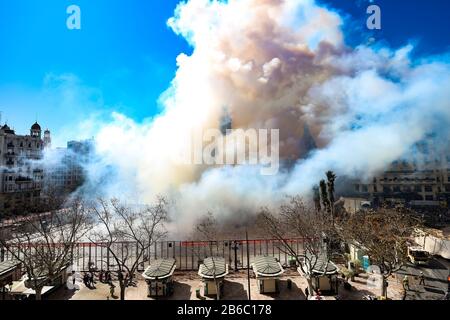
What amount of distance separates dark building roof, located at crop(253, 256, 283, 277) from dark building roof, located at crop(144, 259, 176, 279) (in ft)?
24.3

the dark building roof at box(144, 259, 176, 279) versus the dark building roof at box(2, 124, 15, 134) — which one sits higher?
the dark building roof at box(2, 124, 15, 134)

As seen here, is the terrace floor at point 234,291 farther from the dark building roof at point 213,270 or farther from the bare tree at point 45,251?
the bare tree at point 45,251

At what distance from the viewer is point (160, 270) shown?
2533 centimetres

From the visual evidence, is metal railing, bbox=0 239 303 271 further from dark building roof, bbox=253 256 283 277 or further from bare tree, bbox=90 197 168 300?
dark building roof, bbox=253 256 283 277

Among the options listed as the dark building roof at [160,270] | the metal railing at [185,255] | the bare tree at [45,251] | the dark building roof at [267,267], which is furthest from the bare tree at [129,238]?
the dark building roof at [267,267]

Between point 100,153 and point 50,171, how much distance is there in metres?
17.4

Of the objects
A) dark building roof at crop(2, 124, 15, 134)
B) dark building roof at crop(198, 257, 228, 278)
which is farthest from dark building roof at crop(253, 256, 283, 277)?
dark building roof at crop(2, 124, 15, 134)

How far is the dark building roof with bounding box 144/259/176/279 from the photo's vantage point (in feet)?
80.8

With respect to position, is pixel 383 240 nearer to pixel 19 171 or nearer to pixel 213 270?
pixel 213 270

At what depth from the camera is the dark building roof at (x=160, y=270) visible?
2462 centimetres

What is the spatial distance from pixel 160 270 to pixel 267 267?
899 cm

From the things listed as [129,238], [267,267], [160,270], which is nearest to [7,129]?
[129,238]

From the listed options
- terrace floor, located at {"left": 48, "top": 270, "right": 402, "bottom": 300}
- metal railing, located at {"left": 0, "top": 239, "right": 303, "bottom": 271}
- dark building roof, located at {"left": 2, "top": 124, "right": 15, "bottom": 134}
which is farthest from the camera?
dark building roof, located at {"left": 2, "top": 124, "right": 15, "bottom": 134}
